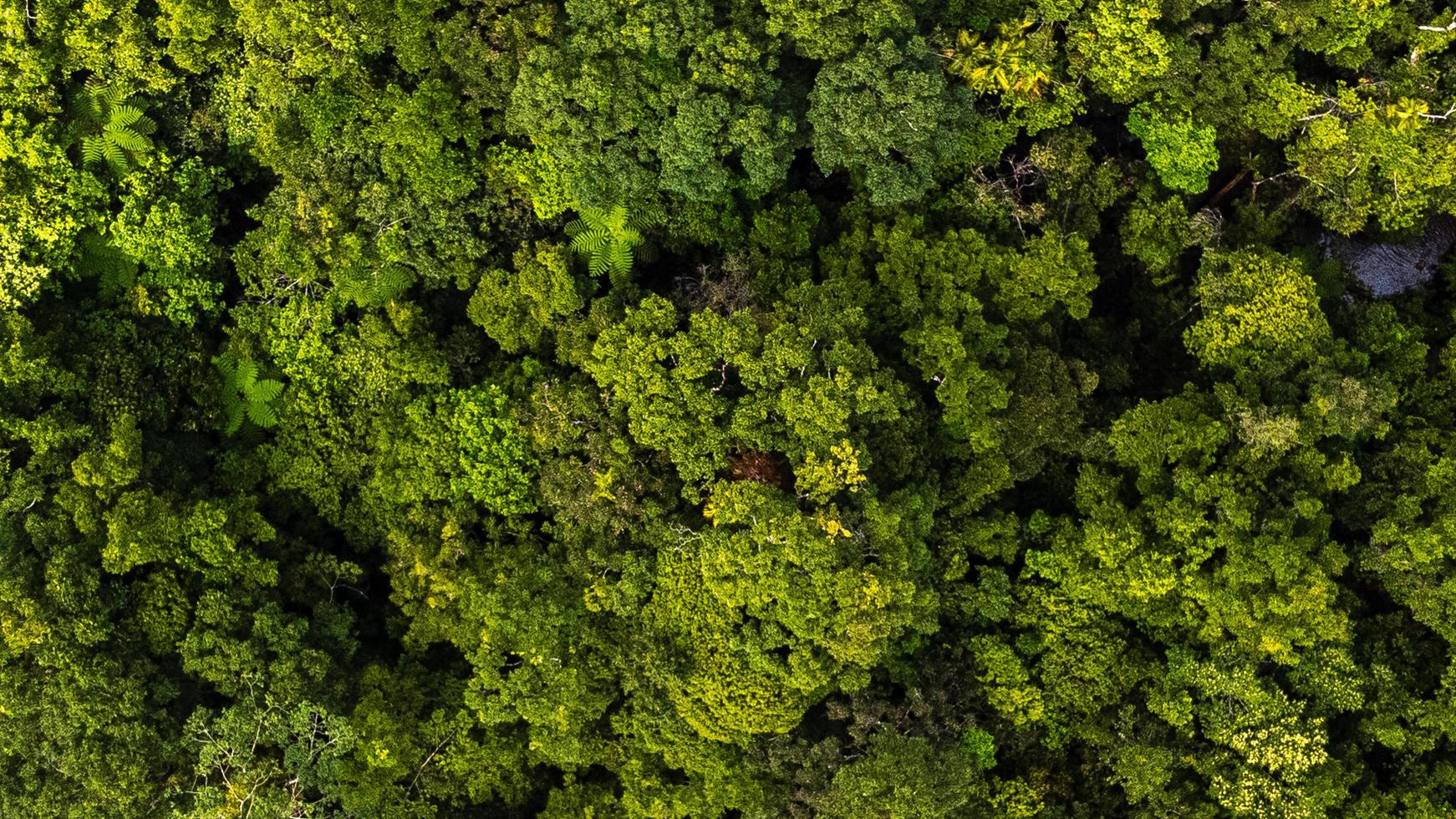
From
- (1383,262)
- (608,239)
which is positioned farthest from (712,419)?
(1383,262)

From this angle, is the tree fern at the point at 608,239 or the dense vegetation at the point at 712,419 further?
the tree fern at the point at 608,239

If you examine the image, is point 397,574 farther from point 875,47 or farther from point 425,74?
point 875,47

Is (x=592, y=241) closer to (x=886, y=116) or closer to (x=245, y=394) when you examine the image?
(x=886, y=116)

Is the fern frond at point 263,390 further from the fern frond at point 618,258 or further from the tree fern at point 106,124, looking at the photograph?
the fern frond at point 618,258

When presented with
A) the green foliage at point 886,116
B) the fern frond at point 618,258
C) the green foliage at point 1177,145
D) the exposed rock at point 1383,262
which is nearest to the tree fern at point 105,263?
the fern frond at point 618,258

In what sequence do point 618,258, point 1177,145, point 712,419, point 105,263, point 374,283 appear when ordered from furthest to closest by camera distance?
point 105,263, point 1177,145, point 618,258, point 374,283, point 712,419

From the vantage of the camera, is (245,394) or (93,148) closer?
(93,148)
